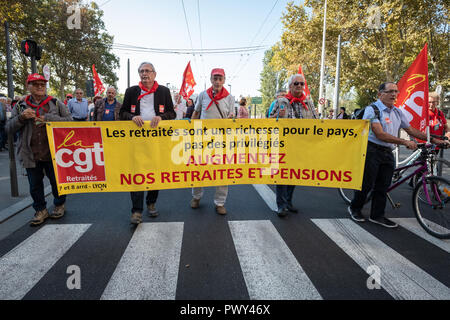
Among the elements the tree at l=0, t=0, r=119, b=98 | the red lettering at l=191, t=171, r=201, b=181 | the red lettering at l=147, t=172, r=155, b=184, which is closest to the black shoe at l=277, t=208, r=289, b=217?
the red lettering at l=191, t=171, r=201, b=181

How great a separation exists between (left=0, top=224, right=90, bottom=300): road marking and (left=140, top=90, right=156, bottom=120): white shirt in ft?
5.67

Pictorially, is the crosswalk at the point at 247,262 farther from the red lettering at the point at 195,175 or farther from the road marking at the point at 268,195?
the road marking at the point at 268,195

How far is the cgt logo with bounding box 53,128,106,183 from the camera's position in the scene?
369 cm

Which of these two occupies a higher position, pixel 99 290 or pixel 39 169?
pixel 39 169

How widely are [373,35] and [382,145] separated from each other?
2111 cm

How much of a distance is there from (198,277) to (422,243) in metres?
2.75

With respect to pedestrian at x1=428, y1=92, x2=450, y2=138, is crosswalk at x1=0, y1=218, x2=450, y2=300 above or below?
below

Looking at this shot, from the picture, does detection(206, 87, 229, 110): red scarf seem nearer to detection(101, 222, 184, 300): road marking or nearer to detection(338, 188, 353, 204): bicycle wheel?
detection(101, 222, 184, 300): road marking

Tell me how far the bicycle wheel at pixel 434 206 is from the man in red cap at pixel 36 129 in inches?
198

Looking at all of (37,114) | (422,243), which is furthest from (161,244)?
(422,243)

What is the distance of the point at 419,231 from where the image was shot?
3.80 m

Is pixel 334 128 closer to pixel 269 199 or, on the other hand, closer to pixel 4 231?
pixel 269 199

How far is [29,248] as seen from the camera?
127 inches
